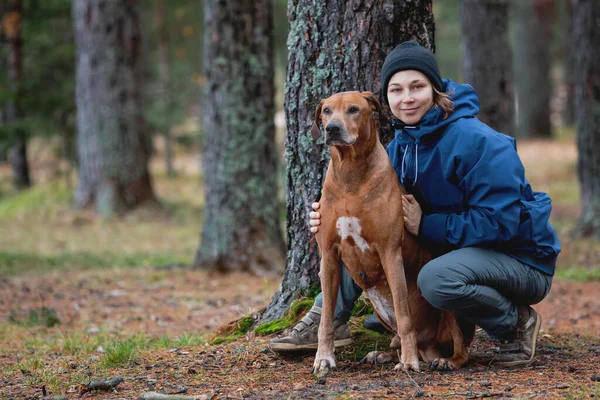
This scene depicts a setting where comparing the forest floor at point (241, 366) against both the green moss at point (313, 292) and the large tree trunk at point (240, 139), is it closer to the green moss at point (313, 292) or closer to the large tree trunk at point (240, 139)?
the green moss at point (313, 292)

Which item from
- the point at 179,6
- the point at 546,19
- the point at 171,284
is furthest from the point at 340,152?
the point at 546,19

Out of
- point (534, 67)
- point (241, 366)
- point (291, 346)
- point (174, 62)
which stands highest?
point (174, 62)

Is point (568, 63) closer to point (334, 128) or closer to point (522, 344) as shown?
point (522, 344)

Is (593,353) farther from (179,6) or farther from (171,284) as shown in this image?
(179,6)

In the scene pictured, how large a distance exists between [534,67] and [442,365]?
2202 centimetres

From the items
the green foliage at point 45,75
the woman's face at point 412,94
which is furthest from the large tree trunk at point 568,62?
the woman's face at point 412,94

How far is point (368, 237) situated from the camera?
13.7ft

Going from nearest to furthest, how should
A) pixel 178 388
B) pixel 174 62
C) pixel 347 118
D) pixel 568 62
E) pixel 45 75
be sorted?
pixel 178 388 < pixel 347 118 < pixel 45 75 < pixel 174 62 < pixel 568 62

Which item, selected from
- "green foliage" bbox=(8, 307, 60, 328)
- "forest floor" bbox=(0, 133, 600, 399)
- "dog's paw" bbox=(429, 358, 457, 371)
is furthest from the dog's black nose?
"green foliage" bbox=(8, 307, 60, 328)

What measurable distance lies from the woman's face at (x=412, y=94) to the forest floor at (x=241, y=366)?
1543mm

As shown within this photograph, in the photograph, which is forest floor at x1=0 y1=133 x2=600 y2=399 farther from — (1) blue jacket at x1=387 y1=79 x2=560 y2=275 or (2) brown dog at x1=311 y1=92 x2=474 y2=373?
(1) blue jacket at x1=387 y1=79 x2=560 y2=275

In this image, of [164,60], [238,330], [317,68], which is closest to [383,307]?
[238,330]

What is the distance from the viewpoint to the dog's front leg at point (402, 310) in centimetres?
416

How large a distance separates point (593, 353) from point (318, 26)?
295cm
